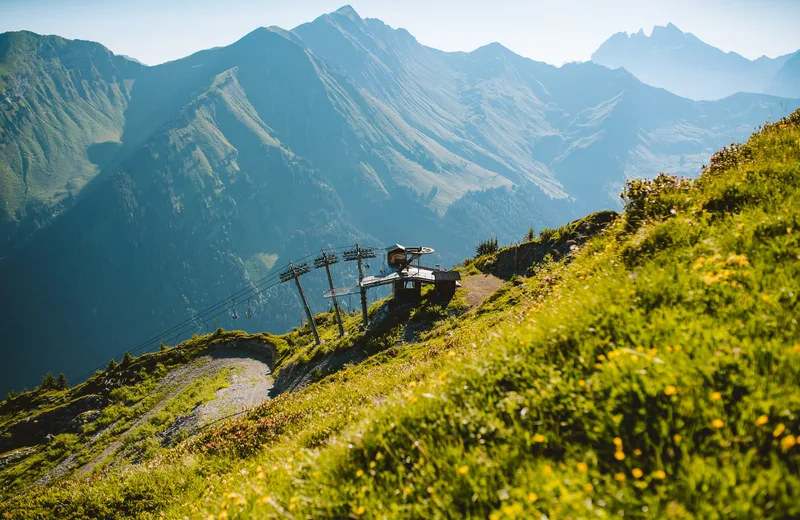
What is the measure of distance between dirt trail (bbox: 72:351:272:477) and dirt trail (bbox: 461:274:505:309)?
22.5 meters

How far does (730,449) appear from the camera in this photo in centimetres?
285

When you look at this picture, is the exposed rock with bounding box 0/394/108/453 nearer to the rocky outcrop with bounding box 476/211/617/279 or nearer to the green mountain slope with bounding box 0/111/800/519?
the rocky outcrop with bounding box 476/211/617/279

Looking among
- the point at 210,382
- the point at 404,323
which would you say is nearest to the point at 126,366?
the point at 210,382

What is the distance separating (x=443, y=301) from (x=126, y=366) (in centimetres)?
5398

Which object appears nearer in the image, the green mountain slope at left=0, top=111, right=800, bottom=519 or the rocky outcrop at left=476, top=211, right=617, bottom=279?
the green mountain slope at left=0, top=111, right=800, bottom=519

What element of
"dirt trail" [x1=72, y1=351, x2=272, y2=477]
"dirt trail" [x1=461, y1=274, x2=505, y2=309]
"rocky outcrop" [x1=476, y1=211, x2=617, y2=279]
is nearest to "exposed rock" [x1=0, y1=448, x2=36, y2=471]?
"dirt trail" [x1=72, y1=351, x2=272, y2=477]

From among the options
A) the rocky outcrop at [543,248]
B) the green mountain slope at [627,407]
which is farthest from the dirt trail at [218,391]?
the green mountain slope at [627,407]

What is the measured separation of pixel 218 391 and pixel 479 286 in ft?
109

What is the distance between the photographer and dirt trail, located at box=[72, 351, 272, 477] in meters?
38.0

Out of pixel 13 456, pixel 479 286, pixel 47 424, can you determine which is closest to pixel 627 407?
pixel 479 286

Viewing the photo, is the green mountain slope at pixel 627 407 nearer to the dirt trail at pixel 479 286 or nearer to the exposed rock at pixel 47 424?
the dirt trail at pixel 479 286

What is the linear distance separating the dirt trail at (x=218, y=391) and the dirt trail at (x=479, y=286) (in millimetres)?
22465

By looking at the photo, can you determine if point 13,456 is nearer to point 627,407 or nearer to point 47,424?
point 47,424

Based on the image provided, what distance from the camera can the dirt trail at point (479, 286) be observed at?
1276 inches
